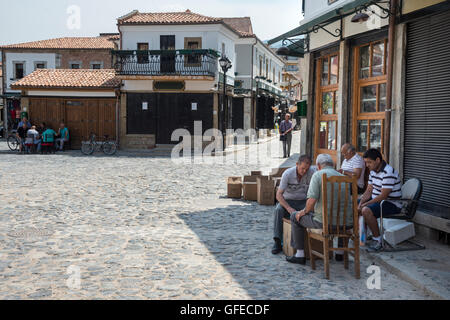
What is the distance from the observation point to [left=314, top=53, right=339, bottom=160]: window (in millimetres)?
11367

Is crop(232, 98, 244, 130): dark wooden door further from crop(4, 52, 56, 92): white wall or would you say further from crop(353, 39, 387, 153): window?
crop(353, 39, 387, 153): window

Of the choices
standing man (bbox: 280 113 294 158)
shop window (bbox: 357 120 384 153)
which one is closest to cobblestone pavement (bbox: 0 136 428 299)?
shop window (bbox: 357 120 384 153)

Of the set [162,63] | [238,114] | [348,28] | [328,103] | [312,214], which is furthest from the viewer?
[238,114]

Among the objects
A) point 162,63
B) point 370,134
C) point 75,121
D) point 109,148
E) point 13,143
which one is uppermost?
point 162,63

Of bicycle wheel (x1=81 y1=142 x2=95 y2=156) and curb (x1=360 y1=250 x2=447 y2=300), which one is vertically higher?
bicycle wheel (x1=81 y1=142 x2=95 y2=156)

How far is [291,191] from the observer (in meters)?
7.08

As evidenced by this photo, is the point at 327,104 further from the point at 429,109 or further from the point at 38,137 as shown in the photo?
the point at 38,137

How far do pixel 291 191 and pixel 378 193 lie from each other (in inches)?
47.3

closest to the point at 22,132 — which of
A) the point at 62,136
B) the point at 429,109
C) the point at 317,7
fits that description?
the point at 62,136

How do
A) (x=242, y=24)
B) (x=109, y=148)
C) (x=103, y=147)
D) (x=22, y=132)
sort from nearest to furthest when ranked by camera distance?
(x=109, y=148) → (x=103, y=147) → (x=22, y=132) → (x=242, y=24)

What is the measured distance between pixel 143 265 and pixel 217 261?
884mm

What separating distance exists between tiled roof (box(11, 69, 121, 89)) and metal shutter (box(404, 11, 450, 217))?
76.0 feet

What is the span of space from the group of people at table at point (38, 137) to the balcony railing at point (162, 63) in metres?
4.80

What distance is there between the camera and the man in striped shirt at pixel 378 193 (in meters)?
6.83
